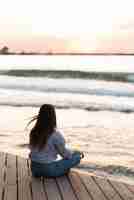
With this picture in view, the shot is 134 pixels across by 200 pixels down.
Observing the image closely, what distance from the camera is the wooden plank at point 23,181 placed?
5.03 metres

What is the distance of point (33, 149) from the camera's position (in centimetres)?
567

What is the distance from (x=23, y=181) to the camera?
557cm

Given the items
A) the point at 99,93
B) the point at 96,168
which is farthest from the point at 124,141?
the point at 99,93

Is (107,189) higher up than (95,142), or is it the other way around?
(107,189)

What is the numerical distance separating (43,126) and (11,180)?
2.56 feet

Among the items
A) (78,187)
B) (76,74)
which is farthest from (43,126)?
(76,74)

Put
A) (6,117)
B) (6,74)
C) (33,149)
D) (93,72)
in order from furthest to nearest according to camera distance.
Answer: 1. (6,74)
2. (93,72)
3. (6,117)
4. (33,149)

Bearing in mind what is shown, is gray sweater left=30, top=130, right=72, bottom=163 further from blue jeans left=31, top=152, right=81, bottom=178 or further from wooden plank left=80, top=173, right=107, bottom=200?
wooden plank left=80, top=173, right=107, bottom=200

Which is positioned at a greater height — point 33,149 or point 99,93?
point 33,149

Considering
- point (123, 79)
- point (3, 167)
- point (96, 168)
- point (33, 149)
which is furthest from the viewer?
point (123, 79)

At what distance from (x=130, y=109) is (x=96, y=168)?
1048cm

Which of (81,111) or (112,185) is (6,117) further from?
(112,185)

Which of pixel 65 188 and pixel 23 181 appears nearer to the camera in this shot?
pixel 65 188

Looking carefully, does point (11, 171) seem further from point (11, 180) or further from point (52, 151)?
point (52, 151)
